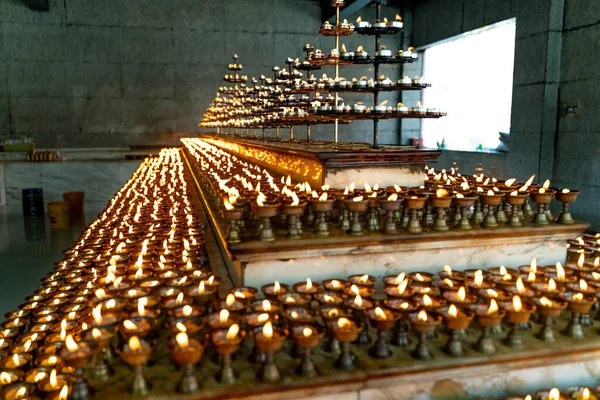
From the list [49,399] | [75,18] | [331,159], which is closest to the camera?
[49,399]

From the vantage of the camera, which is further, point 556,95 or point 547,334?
point 556,95

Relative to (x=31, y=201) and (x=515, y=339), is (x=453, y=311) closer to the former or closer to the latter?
(x=515, y=339)

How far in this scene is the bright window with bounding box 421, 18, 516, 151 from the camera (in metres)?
9.34

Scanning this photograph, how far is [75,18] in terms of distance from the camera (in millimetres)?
12148

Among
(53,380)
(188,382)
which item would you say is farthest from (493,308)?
(53,380)

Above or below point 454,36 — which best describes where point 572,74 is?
below

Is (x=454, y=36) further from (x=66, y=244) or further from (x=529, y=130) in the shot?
(x=66, y=244)

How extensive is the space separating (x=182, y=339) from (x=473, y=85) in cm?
1054

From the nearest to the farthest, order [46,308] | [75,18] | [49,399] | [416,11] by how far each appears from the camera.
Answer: [49,399]
[46,308]
[75,18]
[416,11]

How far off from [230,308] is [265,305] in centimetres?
14

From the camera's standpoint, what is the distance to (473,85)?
34.8ft

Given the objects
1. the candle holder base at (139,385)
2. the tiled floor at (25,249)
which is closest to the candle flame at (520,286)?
the candle holder base at (139,385)

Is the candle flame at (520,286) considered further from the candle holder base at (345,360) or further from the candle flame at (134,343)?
the candle flame at (134,343)

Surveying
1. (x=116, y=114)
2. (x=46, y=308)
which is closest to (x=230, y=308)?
(x=46, y=308)
